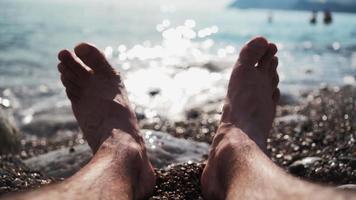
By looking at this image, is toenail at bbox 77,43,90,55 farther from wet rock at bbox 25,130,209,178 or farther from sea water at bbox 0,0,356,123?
sea water at bbox 0,0,356,123

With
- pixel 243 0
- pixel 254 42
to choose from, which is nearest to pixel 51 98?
pixel 254 42

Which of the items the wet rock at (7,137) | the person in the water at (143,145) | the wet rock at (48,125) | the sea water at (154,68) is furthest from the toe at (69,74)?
the sea water at (154,68)

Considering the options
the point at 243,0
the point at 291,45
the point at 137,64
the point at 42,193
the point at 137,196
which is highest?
the point at 42,193

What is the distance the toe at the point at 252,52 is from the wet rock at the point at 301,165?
28.0 inches

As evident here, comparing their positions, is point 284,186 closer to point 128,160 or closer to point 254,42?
point 128,160

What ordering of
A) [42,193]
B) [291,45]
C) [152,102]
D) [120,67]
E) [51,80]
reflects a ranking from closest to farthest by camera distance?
[42,193] < [152,102] < [51,80] < [120,67] < [291,45]

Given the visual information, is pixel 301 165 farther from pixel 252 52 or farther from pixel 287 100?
pixel 287 100

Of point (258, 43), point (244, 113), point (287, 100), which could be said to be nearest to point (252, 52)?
point (258, 43)

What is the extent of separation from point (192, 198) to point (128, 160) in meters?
0.39

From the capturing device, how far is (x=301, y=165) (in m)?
3.19

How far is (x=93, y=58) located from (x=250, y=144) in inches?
54.0

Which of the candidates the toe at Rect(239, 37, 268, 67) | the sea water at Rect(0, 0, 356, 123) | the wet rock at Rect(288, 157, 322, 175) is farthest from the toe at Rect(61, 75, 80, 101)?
the sea water at Rect(0, 0, 356, 123)

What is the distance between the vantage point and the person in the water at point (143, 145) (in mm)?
1680

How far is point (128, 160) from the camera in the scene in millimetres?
2152
